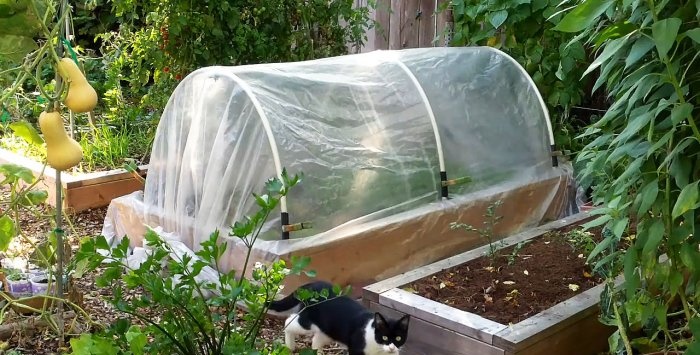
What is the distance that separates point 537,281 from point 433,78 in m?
1.52

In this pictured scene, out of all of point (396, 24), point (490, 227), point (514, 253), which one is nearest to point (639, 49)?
point (514, 253)

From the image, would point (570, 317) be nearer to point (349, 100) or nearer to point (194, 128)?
point (349, 100)

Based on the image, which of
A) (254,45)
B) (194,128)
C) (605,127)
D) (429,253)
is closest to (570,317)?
(605,127)

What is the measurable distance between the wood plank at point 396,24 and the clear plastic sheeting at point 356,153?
163cm

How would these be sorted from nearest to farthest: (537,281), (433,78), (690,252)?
(690,252), (537,281), (433,78)

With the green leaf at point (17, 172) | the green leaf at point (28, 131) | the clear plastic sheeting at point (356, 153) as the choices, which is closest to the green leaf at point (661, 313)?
the clear plastic sheeting at point (356, 153)

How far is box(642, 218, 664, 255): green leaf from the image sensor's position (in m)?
2.16

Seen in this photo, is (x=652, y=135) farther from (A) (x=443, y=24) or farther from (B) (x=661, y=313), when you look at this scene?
(A) (x=443, y=24)

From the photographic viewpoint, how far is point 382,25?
21.3ft

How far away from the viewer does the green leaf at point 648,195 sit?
2143 millimetres

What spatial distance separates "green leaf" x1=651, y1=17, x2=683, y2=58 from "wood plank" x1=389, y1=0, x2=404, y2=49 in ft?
14.8

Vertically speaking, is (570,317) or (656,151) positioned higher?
(656,151)

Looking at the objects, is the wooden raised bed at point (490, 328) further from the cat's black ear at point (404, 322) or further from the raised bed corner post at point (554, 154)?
the raised bed corner post at point (554, 154)

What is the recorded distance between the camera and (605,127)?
2.54 metres
